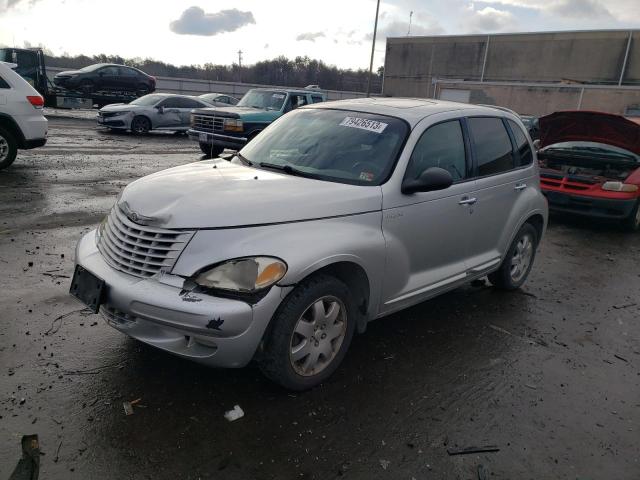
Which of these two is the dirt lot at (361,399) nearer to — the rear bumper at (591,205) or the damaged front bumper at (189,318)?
the damaged front bumper at (189,318)

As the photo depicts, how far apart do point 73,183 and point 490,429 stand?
811 centimetres

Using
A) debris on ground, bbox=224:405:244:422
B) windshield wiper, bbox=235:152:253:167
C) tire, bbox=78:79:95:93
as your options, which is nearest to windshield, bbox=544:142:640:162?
windshield wiper, bbox=235:152:253:167

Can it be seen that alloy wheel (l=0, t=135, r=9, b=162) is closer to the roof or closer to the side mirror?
the roof

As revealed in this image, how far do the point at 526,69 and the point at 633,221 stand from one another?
4817cm

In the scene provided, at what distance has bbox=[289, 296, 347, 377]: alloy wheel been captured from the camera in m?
3.07

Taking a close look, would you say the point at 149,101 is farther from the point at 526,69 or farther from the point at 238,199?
the point at 526,69

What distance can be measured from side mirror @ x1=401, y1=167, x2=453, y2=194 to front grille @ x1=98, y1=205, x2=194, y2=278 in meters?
1.57

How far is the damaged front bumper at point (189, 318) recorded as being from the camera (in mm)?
2707

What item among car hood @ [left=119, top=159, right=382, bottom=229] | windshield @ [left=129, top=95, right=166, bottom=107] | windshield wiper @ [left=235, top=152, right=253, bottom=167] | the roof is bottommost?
windshield @ [left=129, top=95, right=166, bottom=107]

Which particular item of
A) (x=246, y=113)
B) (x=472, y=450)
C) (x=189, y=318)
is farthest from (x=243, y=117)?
(x=472, y=450)

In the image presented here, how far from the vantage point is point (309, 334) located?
3.10m

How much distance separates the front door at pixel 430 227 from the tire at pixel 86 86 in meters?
20.8

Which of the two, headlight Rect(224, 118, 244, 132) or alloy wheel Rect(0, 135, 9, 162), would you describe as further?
headlight Rect(224, 118, 244, 132)

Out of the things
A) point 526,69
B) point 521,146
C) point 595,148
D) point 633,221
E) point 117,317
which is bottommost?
point 633,221
